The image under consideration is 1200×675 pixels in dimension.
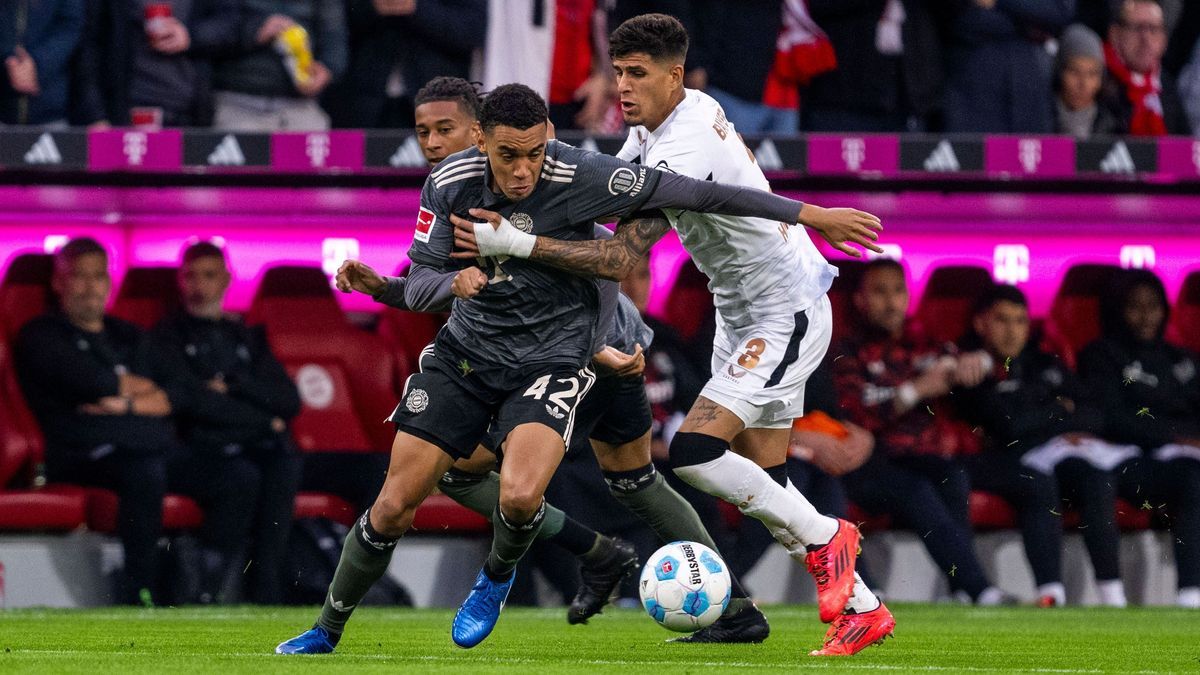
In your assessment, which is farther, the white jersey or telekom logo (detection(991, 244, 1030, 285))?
telekom logo (detection(991, 244, 1030, 285))

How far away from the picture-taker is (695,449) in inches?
259

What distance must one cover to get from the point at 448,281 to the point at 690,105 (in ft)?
3.44

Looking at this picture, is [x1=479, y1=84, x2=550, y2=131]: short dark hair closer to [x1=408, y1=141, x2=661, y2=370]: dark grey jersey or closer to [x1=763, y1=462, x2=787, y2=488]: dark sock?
[x1=408, y1=141, x2=661, y2=370]: dark grey jersey

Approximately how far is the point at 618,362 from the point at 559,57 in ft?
13.2

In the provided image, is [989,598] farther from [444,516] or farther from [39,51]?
[39,51]

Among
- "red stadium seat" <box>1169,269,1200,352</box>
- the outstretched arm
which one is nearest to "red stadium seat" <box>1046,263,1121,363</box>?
"red stadium seat" <box>1169,269,1200,352</box>

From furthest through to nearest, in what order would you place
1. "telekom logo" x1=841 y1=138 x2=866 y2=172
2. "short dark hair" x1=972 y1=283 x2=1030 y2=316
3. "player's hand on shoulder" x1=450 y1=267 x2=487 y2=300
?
1. "short dark hair" x1=972 y1=283 x2=1030 y2=316
2. "telekom logo" x1=841 y1=138 x2=866 y2=172
3. "player's hand on shoulder" x1=450 y1=267 x2=487 y2=300

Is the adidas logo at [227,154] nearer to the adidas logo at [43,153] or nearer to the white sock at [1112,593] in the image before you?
the adidas logo at [43,153]

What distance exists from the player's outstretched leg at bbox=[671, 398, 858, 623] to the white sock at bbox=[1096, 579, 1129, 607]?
3935mm

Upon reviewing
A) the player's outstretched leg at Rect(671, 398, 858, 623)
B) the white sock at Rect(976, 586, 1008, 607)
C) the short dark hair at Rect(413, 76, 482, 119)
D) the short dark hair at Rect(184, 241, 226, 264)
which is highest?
the short dark hair at Rect(413, 76, 482, 119)

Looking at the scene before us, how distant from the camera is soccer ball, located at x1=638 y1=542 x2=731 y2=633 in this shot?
21.5 ft

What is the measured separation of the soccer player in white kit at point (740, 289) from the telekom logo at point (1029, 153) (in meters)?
3.57

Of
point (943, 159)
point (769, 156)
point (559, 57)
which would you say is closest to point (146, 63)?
point (559, 57)

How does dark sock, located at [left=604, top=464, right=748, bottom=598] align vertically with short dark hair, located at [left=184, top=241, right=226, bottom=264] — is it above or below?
below
